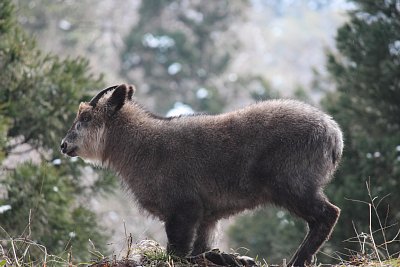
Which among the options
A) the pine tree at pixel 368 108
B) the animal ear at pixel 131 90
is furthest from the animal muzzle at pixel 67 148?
the pine tree at pixel 368 108

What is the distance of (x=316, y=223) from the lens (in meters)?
6.20

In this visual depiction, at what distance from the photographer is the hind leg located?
242 inches

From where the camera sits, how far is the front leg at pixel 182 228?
248 inches

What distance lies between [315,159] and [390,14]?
8.45 m

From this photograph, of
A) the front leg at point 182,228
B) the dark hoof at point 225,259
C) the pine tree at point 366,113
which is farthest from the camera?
the pine tree at point 366,113

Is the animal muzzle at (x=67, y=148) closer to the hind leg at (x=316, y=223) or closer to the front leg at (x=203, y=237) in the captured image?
the front leg at (x=203, y=237)

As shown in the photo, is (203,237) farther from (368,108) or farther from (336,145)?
(368,108)

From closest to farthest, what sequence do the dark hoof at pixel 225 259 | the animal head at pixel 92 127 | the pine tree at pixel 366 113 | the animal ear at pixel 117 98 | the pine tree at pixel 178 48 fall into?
the dark hoof at pixel 225 259
the animal ear at pixel 117 98
the animal head at pixel 92 127
the pine tree at pixel 366 113
the pine tree at pixel 178 48

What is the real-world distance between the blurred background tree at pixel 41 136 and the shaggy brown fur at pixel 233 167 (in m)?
4.24

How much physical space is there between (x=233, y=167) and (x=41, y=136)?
6378 millimetres

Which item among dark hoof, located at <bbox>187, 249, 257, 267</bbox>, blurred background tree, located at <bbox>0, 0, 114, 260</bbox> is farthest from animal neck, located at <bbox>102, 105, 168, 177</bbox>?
blurred background tree, located at <bbox>0, 0, 114, 260</bbox>

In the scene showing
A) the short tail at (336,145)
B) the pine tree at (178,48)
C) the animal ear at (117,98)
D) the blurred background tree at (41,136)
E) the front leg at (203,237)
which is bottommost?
the pine tree at (178,48)

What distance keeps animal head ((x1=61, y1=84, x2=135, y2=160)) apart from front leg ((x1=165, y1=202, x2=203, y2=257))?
1.36 meters

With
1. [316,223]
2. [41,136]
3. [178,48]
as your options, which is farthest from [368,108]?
[178,48]
